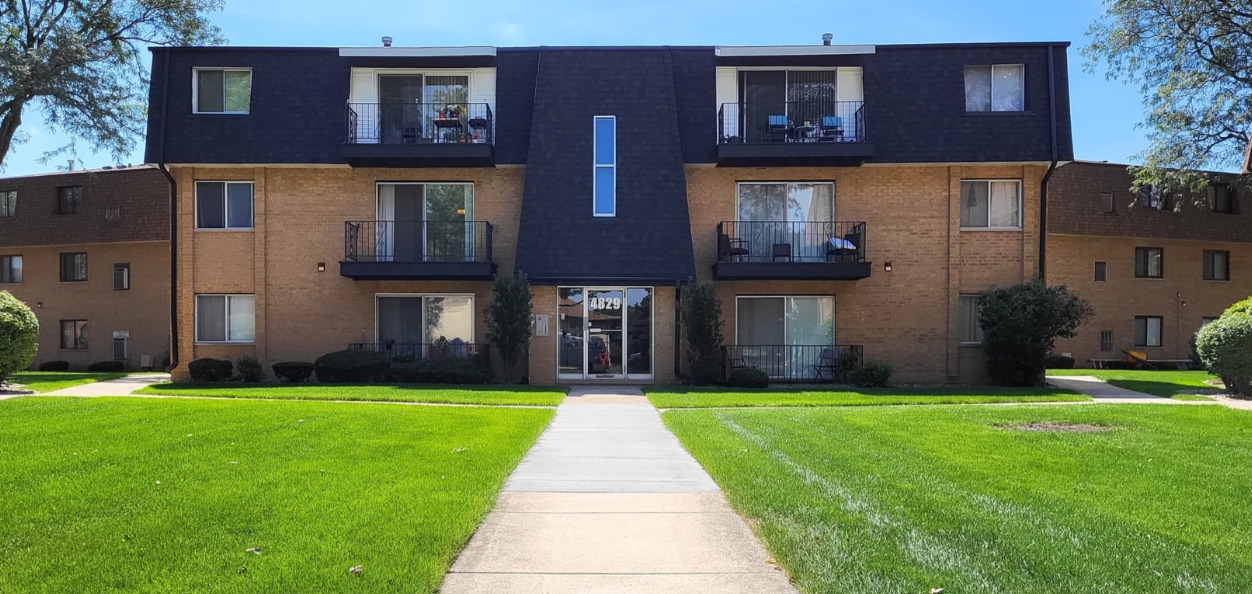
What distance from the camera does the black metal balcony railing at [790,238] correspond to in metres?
21.3

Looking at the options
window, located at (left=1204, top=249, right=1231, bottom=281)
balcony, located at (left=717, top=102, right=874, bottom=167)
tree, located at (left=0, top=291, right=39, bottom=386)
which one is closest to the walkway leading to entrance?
balcony, located at (left=717, top=102, right=874, bottom=167)

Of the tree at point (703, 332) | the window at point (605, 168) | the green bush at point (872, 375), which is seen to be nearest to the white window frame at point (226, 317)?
the window at point (605, 168)

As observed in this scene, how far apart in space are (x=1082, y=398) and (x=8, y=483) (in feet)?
56.2

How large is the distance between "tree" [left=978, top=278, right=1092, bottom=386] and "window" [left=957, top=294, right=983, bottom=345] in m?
0.96

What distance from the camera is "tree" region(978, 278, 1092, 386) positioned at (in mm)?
19656

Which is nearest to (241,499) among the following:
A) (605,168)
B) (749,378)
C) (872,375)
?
(749,378)

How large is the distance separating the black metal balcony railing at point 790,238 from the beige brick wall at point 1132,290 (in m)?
12.9

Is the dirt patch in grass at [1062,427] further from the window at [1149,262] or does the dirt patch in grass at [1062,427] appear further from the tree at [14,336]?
the window at [1149,262]

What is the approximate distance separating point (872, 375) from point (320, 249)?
13610 mm

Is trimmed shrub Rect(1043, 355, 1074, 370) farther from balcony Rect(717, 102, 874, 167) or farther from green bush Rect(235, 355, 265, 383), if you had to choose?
green bush Rect(235, 355, 265, 383)

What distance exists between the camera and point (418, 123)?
22.0 metres

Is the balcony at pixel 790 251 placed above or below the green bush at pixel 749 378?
above

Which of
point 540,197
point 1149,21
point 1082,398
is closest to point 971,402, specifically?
point 1082,398

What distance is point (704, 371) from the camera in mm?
20312
